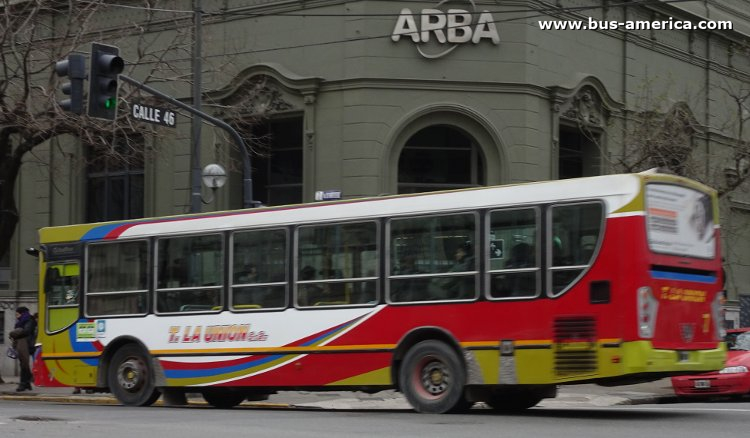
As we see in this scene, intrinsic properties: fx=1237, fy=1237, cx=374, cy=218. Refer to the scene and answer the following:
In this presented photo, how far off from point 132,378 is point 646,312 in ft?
27.2

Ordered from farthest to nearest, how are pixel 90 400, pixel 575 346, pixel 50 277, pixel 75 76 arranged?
1. pixel 90 400
2. pixel 50 277
3. pixel 75 76
4. pixel 575 346

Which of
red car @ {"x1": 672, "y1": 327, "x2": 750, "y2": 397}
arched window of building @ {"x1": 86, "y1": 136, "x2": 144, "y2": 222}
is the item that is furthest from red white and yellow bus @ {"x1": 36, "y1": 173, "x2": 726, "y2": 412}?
arched window of building @ {"x1": 86, "y1": 136, "x2": 144, "y2": 222}

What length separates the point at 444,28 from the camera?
26.7m

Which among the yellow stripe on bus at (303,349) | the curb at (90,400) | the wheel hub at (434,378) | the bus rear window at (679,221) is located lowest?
the curb at (90,400)

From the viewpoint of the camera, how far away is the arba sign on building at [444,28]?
26.6m

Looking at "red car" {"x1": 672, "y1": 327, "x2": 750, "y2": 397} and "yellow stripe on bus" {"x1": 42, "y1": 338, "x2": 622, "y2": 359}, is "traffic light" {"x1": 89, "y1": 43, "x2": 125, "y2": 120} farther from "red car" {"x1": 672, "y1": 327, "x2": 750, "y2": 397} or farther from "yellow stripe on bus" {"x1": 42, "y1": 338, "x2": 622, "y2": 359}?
"red car" {"x1": 672, "y1": 327, "x2": 750, "y2": 397}

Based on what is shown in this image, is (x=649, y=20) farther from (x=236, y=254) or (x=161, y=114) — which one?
(x=236, y=254)

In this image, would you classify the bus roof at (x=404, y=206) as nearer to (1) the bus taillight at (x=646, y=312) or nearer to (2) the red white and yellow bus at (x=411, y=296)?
(2) the red white and yellow bus at (x=411, y=296)

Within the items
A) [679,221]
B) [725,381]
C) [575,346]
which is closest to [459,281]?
[575,346]

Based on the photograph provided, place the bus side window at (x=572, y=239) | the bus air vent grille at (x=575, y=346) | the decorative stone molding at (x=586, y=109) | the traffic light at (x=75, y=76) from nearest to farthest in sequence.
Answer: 1. the bus air vent grille at (x=575, y=346)
2. the bus side window at (x=572, y=239)
3. the traffic light at (x=75, y=76)
4. the decorative stone molding at (x=586, y=109)

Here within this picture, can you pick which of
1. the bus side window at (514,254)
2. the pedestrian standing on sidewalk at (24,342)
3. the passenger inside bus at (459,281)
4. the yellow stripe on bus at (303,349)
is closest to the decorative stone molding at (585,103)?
the pedestrian standing on sidewalk at (24,342)

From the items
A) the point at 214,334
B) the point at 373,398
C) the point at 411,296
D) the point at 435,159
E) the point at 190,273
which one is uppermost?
the point at 435,159

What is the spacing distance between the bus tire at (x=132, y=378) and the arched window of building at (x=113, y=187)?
11904 millimetres

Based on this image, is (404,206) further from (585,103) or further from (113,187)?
(113,187)
